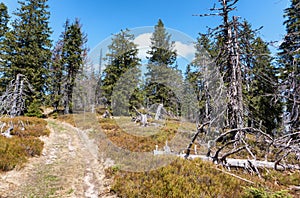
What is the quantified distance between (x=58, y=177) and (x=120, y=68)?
19711mm

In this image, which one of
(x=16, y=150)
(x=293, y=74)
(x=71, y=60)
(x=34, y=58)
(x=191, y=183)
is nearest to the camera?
(x=191, y=183)

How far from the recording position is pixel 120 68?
82.7 feet

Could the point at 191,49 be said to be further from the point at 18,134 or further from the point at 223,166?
the point at 18,134

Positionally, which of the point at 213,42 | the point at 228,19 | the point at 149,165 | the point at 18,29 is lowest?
the point at 149,165

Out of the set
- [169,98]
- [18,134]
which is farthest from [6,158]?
[169,98]

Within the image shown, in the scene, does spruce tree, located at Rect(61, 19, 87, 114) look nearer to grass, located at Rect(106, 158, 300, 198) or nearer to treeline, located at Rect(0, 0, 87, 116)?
treeline, located at Rect(0, 0, 87, 116)

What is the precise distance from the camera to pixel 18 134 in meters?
10.8

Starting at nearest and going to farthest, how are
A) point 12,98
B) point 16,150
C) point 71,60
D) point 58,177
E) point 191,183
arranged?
point 191,183
point 58,177
point 16,150
point 12,98
point 71,60

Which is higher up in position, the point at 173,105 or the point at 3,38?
the point at 3,38

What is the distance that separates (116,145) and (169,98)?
45.2 feet

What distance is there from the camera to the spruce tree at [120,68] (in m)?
24.3

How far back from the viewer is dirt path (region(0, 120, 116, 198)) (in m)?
5.76

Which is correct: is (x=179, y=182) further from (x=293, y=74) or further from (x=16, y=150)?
(x=16, y=150)

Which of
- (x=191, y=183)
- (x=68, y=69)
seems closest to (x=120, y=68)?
(x=68, y=69)
